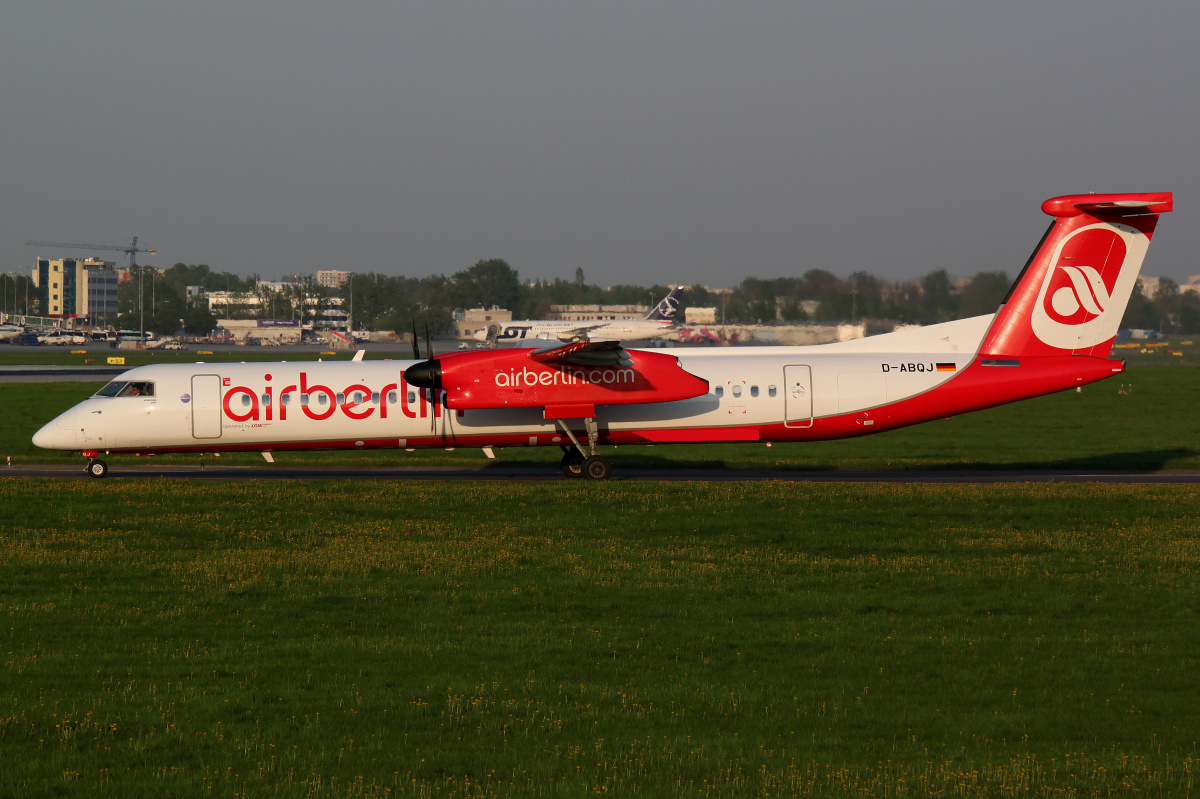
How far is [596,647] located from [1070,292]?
20951 millimetres

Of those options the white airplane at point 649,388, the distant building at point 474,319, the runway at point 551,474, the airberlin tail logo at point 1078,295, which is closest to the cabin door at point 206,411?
the white airplane at point 649,388

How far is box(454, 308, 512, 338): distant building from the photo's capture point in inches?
5250

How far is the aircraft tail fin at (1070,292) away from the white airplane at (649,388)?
3 centimetres

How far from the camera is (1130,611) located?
45.7 feet

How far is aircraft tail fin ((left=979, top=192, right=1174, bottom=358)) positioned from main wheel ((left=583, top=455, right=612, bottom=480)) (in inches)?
397

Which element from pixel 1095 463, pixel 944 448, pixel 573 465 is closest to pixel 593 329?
pixel 944 448

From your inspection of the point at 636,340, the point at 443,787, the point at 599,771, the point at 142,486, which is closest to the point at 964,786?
the point at 599,771

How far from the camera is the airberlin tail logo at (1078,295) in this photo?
28.2 metres

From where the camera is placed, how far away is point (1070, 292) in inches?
1116

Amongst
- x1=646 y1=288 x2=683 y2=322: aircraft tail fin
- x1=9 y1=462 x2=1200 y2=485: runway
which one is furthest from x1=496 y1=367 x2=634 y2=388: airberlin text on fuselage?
x1=646 y1=288 x2=683 y2=322: aircraft tail fin

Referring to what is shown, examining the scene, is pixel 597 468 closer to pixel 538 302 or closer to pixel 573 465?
pixel 573 465

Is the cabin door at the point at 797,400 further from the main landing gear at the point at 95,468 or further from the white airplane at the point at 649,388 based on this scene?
the main landing gear at the point at 95,468

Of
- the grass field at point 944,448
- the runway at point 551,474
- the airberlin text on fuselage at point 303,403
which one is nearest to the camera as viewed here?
the airberlin text on fuselage at point 303,403

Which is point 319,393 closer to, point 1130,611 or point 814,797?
point 1130,611
